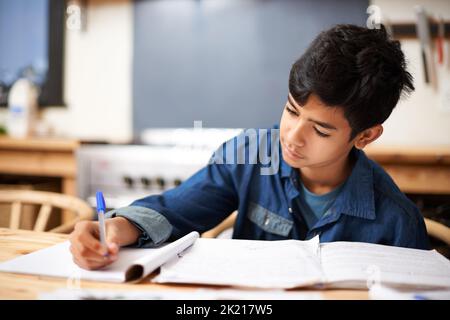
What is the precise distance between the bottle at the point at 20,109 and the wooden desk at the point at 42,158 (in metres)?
0.26

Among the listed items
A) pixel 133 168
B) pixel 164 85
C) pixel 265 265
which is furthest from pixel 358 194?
pixel 164 85

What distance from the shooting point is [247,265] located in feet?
1.58

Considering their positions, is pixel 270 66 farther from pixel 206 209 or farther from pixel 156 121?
pixel 206 209

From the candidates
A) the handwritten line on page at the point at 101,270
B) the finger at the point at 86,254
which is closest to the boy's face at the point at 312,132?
the handwritten line on page at the point at 101,270

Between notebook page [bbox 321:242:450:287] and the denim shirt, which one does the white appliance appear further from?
notebook page [bbox 321:242:450:287]

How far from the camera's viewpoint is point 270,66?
1622 millimetres

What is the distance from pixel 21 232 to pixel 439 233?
760 mm

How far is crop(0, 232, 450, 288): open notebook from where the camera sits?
443 mm

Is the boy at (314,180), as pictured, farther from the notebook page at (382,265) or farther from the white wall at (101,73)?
the white wall at (101,73)

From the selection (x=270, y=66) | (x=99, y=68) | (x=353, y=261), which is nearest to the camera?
(x=353, y=261)

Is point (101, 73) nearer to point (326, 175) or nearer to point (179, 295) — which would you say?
point (326, 175)

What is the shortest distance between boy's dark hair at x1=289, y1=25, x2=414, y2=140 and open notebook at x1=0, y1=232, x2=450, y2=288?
0.21 meters

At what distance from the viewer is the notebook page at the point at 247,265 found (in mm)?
439
